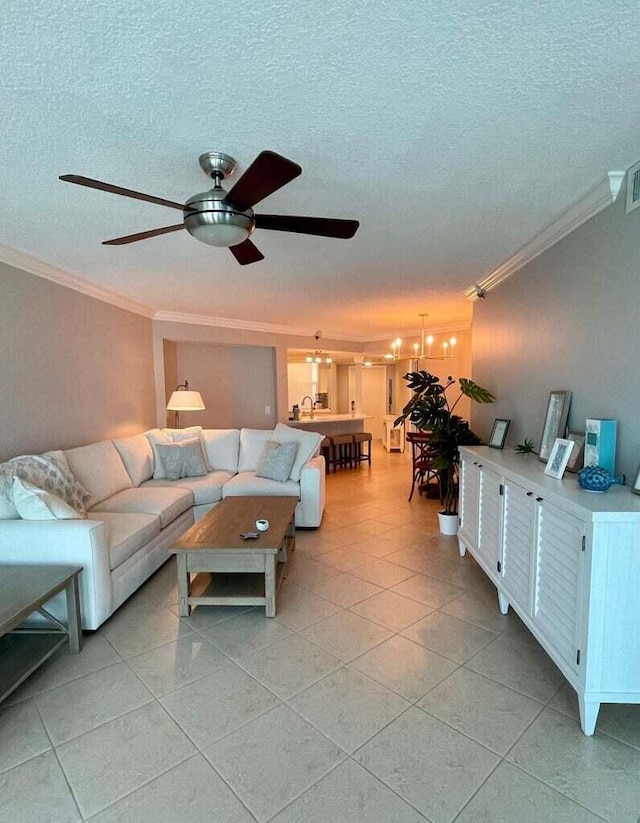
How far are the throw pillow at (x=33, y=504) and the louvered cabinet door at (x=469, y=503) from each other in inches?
105

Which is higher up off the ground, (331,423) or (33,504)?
(33,504)

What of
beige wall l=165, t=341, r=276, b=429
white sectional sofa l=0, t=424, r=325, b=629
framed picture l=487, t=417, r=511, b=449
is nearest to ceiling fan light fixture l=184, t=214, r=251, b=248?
white sectional sofa l=0, t=424, r=325, b=629

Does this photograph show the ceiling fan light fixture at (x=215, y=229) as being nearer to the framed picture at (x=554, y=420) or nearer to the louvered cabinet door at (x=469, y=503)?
the framed picture at (x=554, y=420)

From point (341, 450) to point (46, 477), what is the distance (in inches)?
198

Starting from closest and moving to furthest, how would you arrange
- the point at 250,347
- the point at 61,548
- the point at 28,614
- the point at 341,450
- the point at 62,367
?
the point at 28,614 < the point at 61,548 < the point at 62,367 < the point at 250,347 < the point at 341,450

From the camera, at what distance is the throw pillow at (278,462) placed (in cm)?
436

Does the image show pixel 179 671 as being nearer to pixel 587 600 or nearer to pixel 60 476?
pixel 60 476

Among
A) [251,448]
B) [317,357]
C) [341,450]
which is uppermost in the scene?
[317,357]

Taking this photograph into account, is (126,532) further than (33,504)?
Yes

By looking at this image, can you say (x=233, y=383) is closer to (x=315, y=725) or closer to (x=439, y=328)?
(x=439, y=328)

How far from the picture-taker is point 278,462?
172 inches

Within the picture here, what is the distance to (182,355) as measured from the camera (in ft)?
21.8

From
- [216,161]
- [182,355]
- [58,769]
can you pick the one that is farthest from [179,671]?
[182,355]

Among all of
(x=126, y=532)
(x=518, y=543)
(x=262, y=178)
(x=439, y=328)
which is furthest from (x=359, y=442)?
(x=262, y=178)
